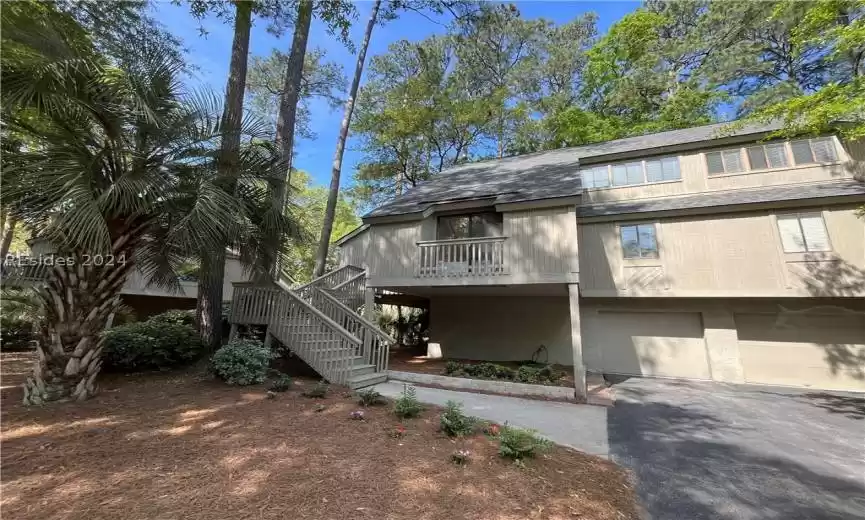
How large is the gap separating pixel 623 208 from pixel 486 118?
12402 mm

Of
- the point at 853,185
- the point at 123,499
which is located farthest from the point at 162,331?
the point at 853,185

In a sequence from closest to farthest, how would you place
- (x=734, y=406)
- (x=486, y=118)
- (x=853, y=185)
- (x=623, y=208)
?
(x=734, y=406) < (x=853, y=185) < (x=623, y=208) < (x=486, y=118)

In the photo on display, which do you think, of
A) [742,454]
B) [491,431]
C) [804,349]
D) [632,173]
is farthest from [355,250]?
[804,349]

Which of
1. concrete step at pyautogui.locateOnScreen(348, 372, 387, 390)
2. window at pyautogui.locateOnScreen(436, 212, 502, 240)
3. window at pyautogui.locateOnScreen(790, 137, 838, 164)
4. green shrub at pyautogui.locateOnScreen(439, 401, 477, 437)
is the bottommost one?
green shrub at pyautogui.locateOnScreen(439, 401, 477, 437)

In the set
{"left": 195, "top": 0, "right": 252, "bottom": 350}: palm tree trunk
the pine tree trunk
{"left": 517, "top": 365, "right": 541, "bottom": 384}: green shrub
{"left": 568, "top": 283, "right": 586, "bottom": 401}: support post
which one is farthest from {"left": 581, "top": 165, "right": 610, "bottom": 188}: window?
the pine tree trunk

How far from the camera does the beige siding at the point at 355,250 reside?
14324 millimetres

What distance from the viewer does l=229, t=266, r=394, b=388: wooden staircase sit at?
758 centimetres

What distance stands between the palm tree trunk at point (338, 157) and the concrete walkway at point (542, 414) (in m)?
6.24

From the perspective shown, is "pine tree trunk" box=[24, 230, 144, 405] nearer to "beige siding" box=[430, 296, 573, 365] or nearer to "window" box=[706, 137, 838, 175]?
"beige siding" box=[430, 296, 573, 365]

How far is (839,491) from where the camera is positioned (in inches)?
152

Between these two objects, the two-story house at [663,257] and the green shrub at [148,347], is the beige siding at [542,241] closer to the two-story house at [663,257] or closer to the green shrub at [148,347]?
the two-story house at [663,257]

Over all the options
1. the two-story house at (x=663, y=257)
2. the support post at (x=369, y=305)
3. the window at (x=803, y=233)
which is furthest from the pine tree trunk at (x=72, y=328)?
the window at (x=803, y=233)

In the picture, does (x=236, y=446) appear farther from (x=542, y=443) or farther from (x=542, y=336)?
(x=542, y=336)

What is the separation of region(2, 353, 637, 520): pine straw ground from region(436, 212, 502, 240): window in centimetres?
725
